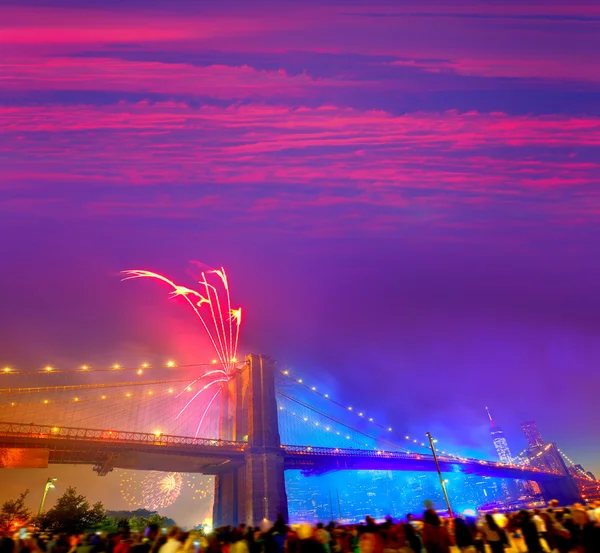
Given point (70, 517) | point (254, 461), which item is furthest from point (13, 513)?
point (254, 461)

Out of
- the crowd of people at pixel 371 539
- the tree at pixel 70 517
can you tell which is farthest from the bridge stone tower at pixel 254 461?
the crowd of people at pixel 371 539

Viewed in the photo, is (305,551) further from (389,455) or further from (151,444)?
(389,455)

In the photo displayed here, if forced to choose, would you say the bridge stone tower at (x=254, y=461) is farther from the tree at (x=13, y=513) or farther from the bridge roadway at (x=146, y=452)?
the tree at (x=13, y=513)

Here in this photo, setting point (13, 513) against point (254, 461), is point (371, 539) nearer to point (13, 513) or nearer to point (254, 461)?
point (254, 461)

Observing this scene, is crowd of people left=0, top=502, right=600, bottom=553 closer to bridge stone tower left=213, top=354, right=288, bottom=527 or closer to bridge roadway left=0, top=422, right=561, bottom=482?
bridge roadway left=0, top=422, right=561, bottom=482

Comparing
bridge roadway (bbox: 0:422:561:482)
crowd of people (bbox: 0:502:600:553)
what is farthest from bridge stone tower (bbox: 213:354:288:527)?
crowd of people (bbox: 0:502:600:553)
